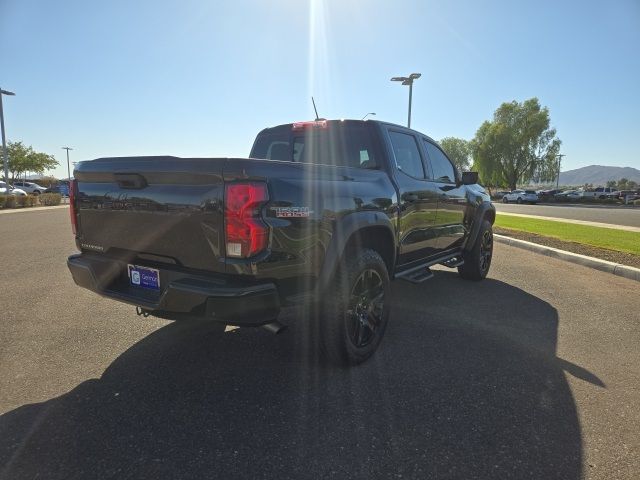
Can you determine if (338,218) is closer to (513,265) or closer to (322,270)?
(322,270)

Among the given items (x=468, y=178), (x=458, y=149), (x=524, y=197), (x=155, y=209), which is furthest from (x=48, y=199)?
(x=458, y=149)

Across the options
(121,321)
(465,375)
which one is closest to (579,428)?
(465,375)

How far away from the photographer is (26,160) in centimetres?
5156

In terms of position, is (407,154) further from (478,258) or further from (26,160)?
(26,160)

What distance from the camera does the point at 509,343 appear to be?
368 cm

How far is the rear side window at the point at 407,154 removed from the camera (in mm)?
4059

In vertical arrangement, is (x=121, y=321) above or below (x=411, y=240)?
below

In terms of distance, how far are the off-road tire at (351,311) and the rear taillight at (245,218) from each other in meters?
0.74

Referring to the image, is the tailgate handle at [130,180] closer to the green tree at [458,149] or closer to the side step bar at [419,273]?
the side step bar at [419,273]

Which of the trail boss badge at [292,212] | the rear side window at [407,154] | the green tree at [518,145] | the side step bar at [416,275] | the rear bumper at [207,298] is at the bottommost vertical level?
the side step bar at [416,275]

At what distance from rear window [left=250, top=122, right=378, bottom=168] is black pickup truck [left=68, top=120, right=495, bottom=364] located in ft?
0.05

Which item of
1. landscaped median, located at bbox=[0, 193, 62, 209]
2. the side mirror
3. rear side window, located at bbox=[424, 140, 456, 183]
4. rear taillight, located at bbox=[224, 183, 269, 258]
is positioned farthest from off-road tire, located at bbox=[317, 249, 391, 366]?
landscaped median, located at bbox=[0, 193, 62, 209]

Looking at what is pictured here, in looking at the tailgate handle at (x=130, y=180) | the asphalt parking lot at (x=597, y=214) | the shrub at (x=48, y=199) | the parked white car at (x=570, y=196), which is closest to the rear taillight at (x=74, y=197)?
the tailgate handle at (x=130, y=180)

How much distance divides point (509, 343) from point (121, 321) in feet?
11.9
